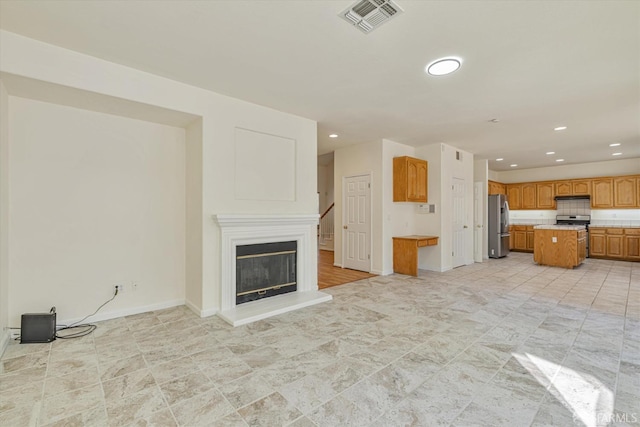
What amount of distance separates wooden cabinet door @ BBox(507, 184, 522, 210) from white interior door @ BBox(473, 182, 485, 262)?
293 centimetres

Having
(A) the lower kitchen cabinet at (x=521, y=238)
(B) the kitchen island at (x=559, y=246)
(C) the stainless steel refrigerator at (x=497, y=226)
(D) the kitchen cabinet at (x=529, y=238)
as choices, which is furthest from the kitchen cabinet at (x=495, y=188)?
(B) the kitchen island at (x=559, y=246)

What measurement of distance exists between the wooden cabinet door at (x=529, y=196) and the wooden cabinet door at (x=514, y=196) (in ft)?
0.37

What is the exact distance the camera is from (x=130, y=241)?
3.57 meters

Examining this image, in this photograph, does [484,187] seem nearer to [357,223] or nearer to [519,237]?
[519,237]

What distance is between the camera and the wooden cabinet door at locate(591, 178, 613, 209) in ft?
26.2

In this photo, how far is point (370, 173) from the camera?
598cm

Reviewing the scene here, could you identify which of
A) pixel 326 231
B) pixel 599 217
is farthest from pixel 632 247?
pixel 326 231

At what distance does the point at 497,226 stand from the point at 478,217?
661 millimetres

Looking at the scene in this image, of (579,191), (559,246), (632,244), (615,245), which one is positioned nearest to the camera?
(559,246)

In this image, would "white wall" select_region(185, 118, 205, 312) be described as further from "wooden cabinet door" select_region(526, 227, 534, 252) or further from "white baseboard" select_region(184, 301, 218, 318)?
"wooden cabinet door" select_region(526, 227, 534, 252)

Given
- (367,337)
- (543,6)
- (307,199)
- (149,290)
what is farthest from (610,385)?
(149,290)

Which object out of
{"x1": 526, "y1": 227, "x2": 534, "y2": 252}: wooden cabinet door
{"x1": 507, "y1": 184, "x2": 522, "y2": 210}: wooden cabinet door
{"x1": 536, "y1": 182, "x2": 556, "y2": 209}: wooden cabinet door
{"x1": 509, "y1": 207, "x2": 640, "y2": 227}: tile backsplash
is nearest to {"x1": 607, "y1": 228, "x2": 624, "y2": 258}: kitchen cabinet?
{"x1": 509, "y1": 207, "x2": 640, "y2": 227}: tile backsplash

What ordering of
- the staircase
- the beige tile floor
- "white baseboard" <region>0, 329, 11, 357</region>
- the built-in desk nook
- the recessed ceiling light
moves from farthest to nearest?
the staircase
the built-in desk nook
the recessed ceiling light
"white baseboard" <region>0, 329, 11, 357</region>
the beige tile floor

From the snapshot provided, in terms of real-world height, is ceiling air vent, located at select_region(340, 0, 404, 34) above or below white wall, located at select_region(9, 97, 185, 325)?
above
